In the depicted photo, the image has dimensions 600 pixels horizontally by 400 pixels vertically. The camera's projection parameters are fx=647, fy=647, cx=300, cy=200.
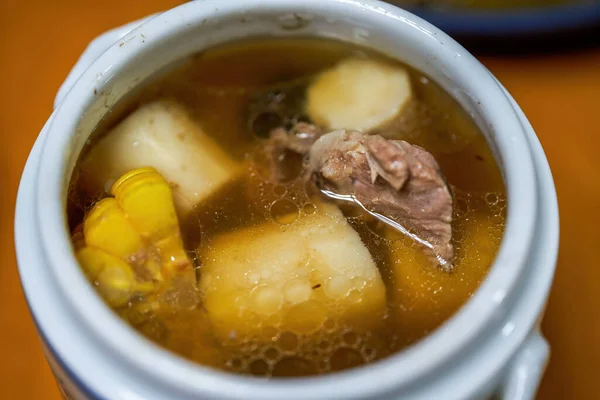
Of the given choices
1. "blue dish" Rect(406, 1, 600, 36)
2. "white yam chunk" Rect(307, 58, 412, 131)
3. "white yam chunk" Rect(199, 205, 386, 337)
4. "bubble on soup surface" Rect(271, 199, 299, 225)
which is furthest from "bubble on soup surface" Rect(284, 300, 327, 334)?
"blue dish" Rect(406, 1, 600, 36)

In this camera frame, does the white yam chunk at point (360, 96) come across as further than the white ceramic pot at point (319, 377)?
Yes

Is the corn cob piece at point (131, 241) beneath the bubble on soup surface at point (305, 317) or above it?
above

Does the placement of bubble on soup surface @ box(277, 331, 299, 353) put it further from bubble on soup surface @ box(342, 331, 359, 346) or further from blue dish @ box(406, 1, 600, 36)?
blue dish @ box(406, 1, 600, 36)

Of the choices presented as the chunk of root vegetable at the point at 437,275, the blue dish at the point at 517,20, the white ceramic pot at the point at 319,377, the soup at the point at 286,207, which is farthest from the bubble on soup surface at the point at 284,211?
the blue dish at the point at 517,20

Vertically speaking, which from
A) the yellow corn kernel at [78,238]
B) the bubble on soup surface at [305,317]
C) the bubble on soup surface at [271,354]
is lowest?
the bubble on soup surface at [271,354]

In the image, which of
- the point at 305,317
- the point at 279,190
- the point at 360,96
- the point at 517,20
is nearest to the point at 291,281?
the point at 305,317

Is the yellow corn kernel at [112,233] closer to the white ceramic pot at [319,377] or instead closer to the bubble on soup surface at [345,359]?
the white ceramic pot at [319,377]
